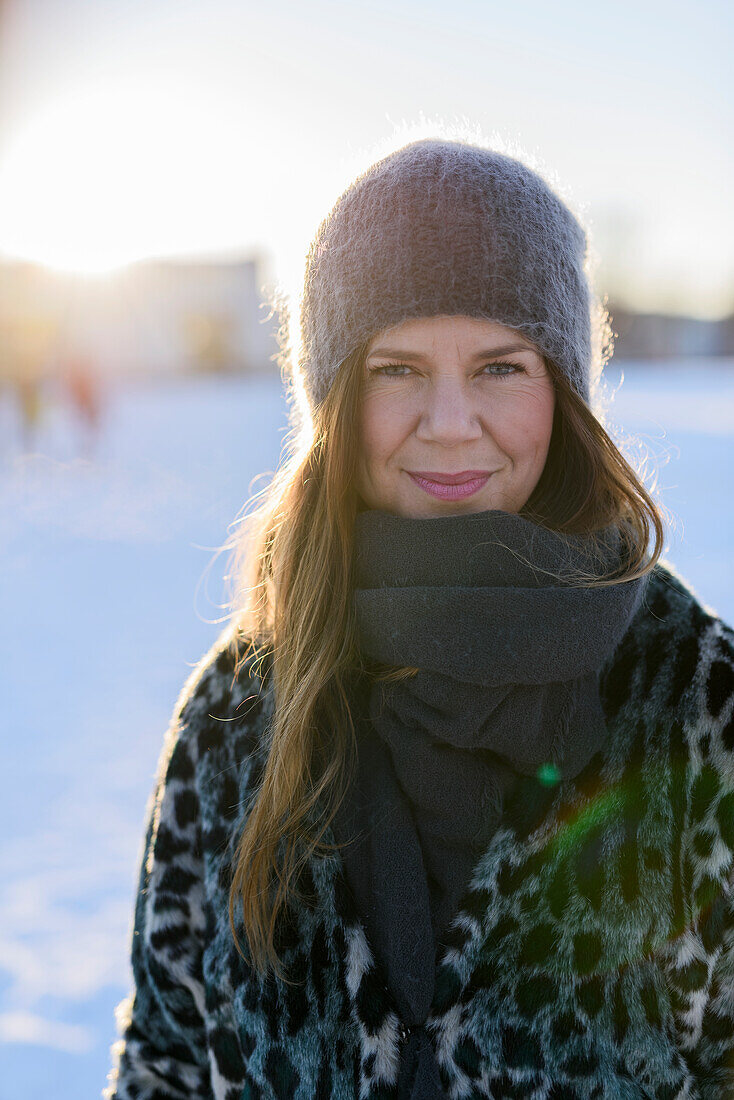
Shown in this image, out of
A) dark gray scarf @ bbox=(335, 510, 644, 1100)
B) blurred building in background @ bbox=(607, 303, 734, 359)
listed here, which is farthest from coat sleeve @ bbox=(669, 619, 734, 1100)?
blurred building in background @ bbox=(607, 303, 734, 359)

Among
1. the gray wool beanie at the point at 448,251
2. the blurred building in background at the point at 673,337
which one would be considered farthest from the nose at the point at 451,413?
the blurred building in background at the point at 673,337

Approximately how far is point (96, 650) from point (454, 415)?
4561mm

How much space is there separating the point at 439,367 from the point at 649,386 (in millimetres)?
18626

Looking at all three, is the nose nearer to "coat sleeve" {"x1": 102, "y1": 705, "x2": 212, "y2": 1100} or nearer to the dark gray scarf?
the dark gray scarf

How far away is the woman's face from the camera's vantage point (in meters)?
1.36

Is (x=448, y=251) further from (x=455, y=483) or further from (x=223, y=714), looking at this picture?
(x=223, y=714)

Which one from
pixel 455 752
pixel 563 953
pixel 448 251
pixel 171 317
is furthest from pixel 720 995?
pixel 171 317

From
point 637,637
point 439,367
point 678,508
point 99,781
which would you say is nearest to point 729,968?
point 637,637

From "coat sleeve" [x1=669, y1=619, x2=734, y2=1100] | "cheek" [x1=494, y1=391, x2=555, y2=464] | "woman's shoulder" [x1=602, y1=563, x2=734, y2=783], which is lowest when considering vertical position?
"coat sleeve" [x1=669, y1=619, x2=734, y2=1100]

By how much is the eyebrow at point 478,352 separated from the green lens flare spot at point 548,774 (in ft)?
2.14

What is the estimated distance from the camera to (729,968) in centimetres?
121

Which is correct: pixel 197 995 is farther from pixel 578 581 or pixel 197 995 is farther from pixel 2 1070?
pixel 2 1070

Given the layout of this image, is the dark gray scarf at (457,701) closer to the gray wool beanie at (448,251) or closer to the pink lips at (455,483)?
the pink lips at (455,483)

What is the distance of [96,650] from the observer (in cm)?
543
